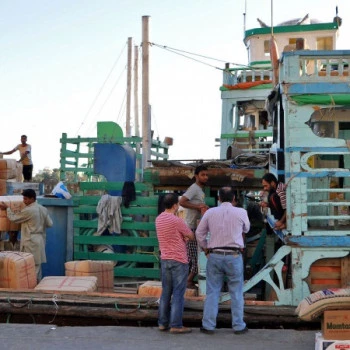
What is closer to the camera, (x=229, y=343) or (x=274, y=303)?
(x=229, y=343)

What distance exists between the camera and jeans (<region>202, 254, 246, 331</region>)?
6777 millimetres

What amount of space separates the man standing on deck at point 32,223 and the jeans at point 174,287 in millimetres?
3048

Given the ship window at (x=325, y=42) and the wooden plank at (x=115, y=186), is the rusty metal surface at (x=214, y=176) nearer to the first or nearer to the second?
the wooden plank at (x=115, y=186)

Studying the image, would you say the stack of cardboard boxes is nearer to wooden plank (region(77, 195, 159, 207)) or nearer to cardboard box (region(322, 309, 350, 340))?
cardboard box (region(322, 309, 350, 340))

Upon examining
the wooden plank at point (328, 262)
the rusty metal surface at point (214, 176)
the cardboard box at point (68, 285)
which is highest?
the rusty metal surface at point (214, 176)

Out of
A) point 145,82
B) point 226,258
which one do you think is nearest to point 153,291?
point 226,258

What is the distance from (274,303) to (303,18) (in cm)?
1519

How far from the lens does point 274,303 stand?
7.45 metres

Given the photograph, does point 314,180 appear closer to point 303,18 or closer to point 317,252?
point 317,252

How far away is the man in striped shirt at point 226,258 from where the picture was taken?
6766 millimetres

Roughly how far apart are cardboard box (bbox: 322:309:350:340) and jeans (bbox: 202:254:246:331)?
1.14m

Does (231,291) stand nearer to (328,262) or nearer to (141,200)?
(328,262)

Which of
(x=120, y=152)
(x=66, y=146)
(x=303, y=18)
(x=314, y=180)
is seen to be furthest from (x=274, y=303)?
(x=303, y=18)

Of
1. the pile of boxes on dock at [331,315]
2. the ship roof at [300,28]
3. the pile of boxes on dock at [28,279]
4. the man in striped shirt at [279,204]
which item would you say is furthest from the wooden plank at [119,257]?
the ship roof at [300,28]
